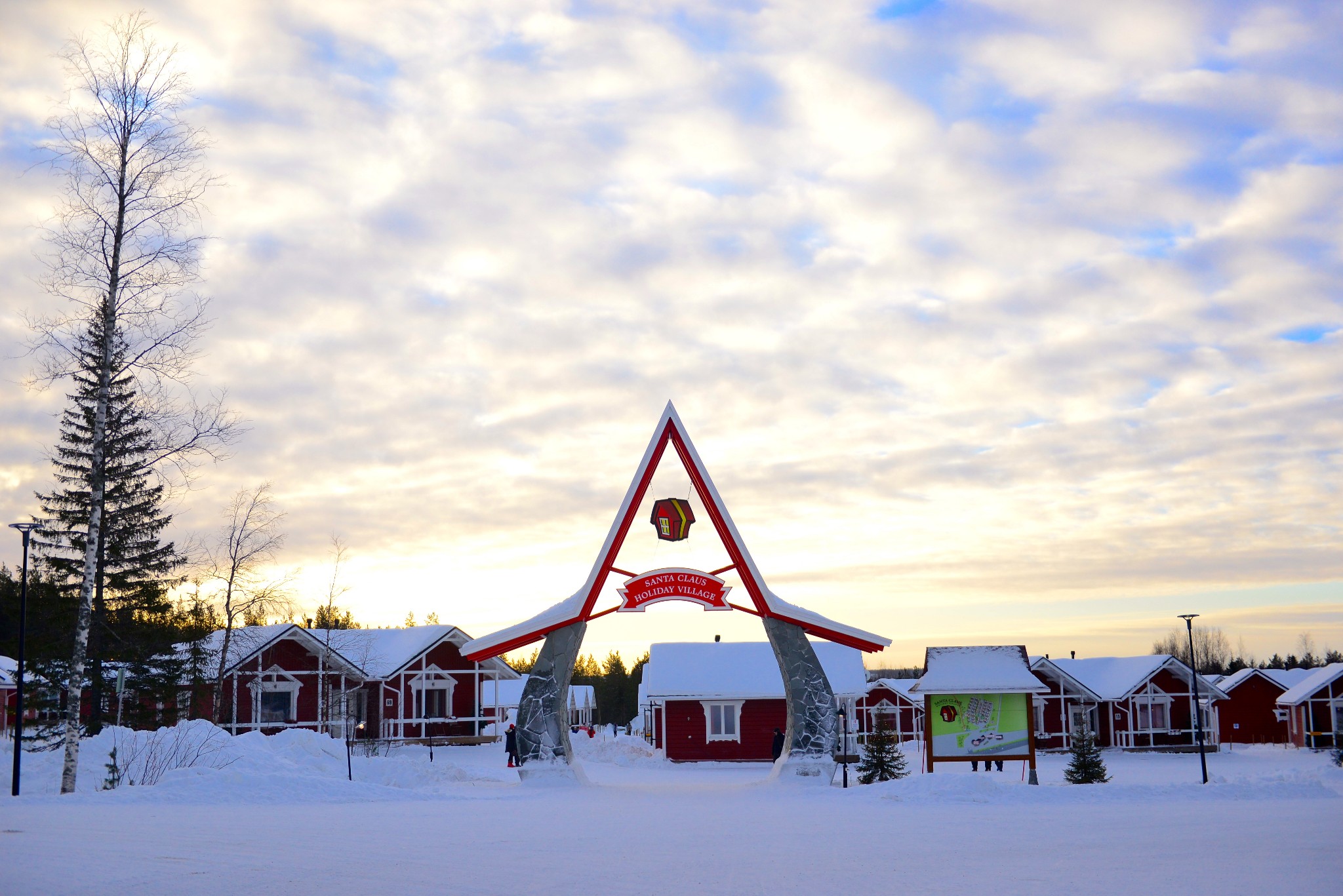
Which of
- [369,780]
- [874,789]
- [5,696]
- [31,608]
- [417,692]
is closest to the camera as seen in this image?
[874,789]

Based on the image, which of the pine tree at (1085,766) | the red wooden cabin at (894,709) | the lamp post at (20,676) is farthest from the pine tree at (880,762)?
the red wooden cabin at (894,709)

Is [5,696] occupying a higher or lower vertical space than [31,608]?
lower

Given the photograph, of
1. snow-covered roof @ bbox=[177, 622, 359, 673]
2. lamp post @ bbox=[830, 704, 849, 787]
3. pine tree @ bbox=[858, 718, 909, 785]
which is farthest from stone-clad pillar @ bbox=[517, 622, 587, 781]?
snow-covered roof @ bbox=[177, 622, 359, 673]

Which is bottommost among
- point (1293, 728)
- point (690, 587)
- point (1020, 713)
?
point (1293, 728)

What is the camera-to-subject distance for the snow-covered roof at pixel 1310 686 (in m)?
48.2

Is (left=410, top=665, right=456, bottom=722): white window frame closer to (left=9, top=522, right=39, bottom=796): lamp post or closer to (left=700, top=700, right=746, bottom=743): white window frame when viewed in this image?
(left=700, top=700, right=746, bottom=743): white window frame

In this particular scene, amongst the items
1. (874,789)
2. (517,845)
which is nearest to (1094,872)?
(517,845)

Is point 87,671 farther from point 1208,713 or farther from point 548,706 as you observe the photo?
point 1208,713

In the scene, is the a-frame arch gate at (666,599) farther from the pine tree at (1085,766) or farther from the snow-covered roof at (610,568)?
the pine tree at (1085,766)

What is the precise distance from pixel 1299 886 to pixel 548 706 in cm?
1800

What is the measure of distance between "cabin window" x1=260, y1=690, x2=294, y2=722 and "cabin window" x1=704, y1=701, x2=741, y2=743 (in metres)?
17.2

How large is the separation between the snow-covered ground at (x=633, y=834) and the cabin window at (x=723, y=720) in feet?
50.2

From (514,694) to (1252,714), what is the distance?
5313 centimetres

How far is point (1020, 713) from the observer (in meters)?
26.6
